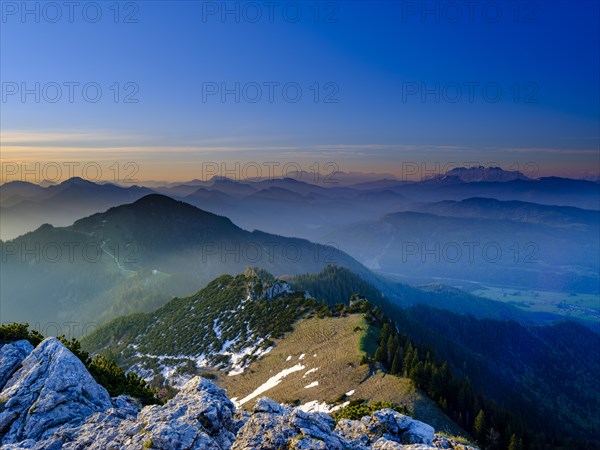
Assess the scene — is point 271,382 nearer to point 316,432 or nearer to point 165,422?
point 165,422

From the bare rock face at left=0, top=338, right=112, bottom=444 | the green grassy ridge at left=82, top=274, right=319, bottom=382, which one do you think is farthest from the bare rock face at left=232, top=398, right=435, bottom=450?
the green grassy ridge at left=82, top=274, right=319, bottom=382

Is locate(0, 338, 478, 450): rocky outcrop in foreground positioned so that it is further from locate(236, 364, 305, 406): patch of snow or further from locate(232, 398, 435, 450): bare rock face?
locate(236, 364, 305, 406): patch of snow

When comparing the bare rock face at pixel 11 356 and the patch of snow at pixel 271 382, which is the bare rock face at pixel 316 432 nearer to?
the bare rock face at pixel 11 356

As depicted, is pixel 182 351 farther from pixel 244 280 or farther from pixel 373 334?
pixel 373 334

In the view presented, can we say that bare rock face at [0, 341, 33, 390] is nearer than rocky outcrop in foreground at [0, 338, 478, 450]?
No

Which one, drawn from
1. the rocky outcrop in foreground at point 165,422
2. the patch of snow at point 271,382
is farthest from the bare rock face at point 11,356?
the patch of snow at point 271,382
